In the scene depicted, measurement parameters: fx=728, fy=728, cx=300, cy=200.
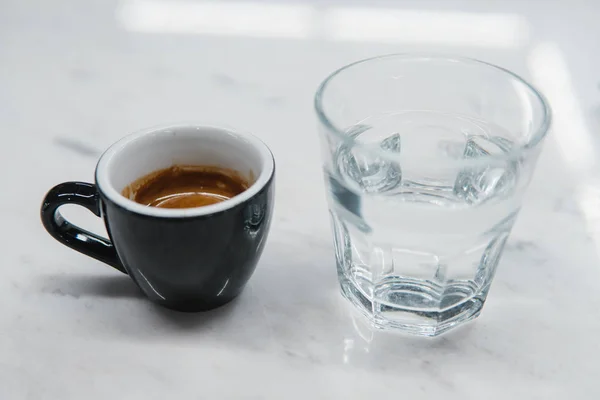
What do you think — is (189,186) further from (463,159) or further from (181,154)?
(463,159)

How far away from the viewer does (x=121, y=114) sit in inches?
32.9

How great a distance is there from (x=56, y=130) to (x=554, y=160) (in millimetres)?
536

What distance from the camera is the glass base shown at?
1.77 ft

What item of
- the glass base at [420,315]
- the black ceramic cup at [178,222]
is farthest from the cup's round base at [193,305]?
the glass base at [420,315]

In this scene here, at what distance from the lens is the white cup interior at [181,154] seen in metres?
0.52

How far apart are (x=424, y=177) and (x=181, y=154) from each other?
193mm

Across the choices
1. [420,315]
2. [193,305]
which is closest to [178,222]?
[193,305]

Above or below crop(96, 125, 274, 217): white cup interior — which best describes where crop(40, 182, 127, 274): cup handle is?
below

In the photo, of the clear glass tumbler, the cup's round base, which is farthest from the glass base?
the cup's round base

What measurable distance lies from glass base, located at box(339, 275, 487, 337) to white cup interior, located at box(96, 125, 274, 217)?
5.1 inches

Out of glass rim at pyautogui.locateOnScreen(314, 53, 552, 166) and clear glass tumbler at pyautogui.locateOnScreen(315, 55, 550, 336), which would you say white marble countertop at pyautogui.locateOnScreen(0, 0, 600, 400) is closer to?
clear glass tumbler at pyautogui.locateOnScreen(315, 55, 550, 336)

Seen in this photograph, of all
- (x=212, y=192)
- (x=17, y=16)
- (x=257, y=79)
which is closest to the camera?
(x=212, y=192)

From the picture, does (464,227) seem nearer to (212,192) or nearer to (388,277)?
(388,277)

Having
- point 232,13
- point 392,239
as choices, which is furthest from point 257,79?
point 392,239
